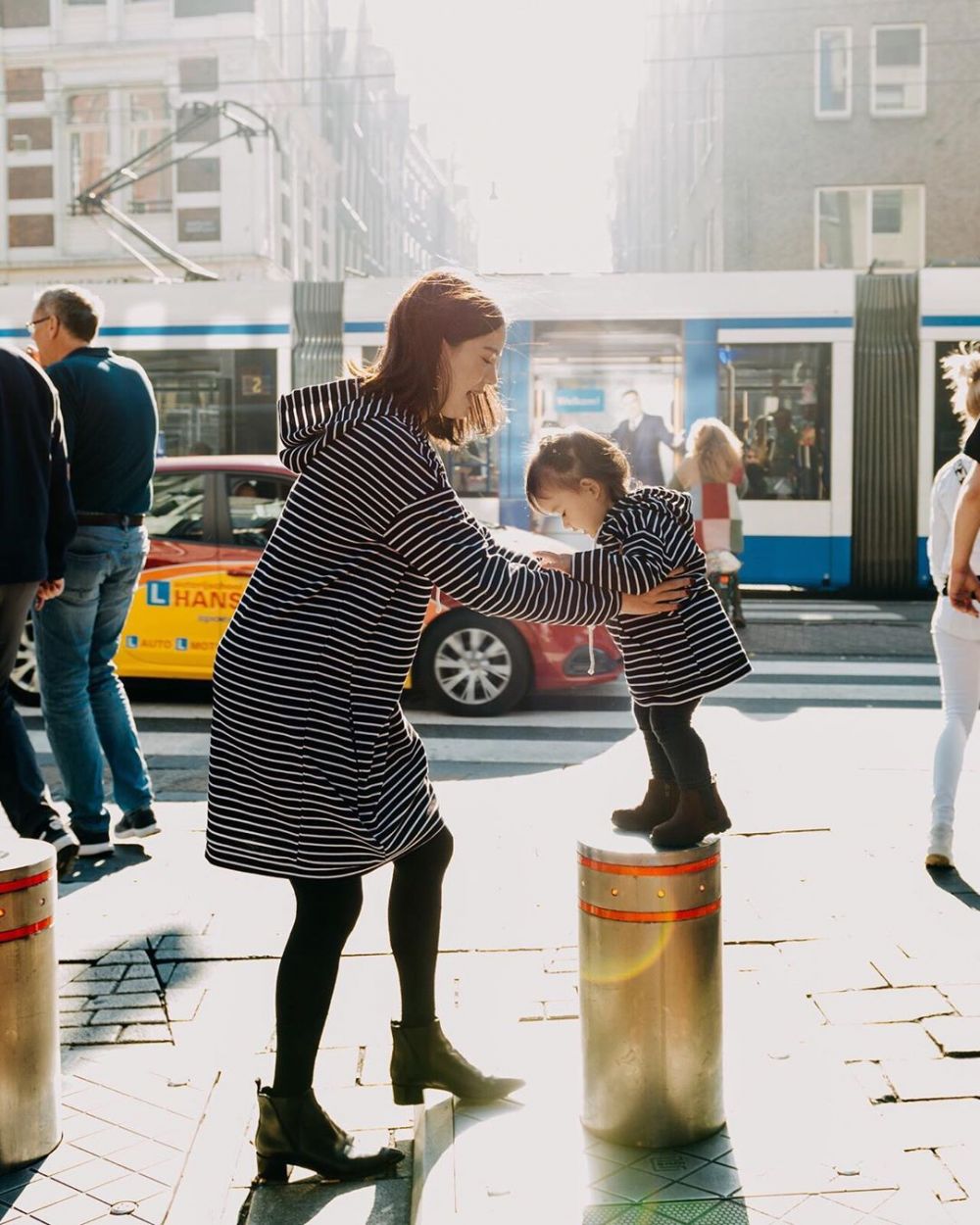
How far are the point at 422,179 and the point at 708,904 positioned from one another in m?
94.4

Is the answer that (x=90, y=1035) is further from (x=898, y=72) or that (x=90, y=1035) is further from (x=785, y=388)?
(x=898, y=72)

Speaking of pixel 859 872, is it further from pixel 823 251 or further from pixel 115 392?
pixel 823 251

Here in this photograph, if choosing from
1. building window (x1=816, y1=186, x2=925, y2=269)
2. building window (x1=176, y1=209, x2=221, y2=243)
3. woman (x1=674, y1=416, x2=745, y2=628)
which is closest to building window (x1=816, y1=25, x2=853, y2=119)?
building window (x1=816, y1=186, x2=925, y2=269)

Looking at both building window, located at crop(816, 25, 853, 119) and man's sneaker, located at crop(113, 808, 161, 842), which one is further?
building window, located at crop(816, 25, 853, 119)

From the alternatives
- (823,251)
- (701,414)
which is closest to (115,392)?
(701,414)

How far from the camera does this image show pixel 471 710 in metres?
8.51

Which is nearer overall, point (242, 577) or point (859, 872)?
point (859, 872)

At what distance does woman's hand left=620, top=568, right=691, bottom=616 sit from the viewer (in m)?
2.94

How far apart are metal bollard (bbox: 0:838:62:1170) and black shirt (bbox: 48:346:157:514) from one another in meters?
2.51

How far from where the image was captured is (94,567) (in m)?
5.38

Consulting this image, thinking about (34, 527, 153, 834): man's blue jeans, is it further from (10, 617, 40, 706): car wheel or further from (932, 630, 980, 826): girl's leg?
(10, 617, 40, 706): car wheel

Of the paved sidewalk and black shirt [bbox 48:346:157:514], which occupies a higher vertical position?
black shirt [bbox 48:346:157:514]

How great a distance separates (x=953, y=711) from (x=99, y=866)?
3.08m

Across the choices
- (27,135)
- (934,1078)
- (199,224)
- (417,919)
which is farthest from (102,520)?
(27,135)
